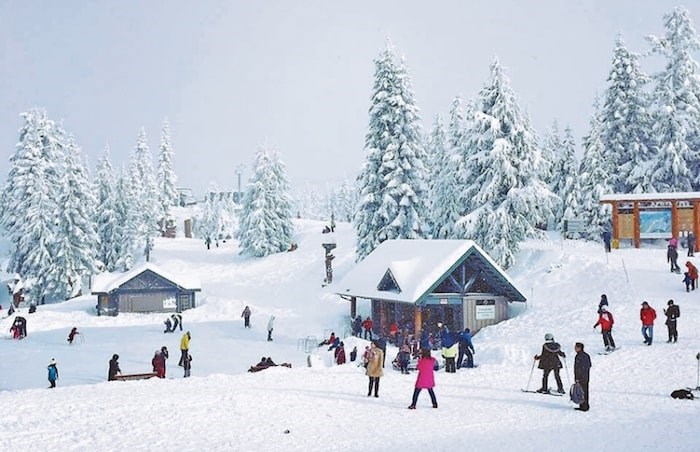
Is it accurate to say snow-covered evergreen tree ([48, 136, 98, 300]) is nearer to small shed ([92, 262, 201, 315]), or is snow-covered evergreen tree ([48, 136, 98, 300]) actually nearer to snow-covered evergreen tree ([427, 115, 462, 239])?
small shed ([92, 262, 201, 315])

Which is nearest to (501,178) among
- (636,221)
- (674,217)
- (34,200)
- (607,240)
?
(607,240)

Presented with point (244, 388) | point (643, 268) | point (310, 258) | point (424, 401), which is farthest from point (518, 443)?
point (310, 258)

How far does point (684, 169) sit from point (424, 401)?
110 ft

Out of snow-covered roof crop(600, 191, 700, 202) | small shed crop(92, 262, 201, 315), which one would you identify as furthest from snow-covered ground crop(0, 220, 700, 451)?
small shed crop(92, 262, 201, 315)

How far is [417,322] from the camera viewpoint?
29.5 m

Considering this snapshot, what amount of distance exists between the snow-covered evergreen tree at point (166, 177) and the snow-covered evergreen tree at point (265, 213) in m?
23.0

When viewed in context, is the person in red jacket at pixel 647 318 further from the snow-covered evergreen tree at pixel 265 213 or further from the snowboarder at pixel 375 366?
the snow-covered evergreen tree at pixel 265 213

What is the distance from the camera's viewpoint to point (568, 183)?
167 ft

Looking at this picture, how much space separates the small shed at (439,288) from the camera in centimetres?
2959

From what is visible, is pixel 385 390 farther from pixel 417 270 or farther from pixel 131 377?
pixel 417 270

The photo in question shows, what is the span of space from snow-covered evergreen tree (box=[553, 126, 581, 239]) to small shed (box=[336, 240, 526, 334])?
17.3 meters

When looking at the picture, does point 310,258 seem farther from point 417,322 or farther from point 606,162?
point 417,322

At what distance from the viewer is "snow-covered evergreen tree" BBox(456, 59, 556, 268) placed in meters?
36.9

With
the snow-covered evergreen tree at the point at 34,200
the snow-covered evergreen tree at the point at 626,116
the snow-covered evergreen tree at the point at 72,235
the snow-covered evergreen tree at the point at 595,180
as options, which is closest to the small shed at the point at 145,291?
the snow-covered evergreen tree at the point at 72,235
